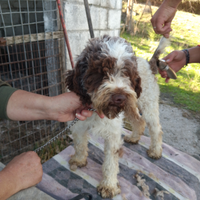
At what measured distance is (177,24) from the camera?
40.1 feet

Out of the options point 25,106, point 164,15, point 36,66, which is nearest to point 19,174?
point 25,106

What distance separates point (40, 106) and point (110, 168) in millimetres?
1161

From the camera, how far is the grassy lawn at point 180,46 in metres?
5.54

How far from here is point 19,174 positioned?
1.38 meters

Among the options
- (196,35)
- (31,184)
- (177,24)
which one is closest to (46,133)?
(31,184)

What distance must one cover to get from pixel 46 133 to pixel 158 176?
2.07 metres

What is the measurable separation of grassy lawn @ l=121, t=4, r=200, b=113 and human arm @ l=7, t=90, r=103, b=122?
219 cm

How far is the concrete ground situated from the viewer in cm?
361

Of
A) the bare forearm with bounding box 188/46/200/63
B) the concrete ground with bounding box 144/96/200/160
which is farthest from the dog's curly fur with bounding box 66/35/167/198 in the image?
the concrete ground with bounding box 144/96/200/160

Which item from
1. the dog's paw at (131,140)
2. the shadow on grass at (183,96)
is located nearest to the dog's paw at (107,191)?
the dog's paw at (131,140)

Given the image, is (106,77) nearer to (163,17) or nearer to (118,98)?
(118,98)

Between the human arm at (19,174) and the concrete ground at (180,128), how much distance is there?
9.46 ft

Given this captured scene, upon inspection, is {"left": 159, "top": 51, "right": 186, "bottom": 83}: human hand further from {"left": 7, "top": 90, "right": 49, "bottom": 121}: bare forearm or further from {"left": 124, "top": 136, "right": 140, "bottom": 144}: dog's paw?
{"left": 7, "top": 90, "right": 49, "bottom": 121}: bare forearm

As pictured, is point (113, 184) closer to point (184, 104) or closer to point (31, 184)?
point (31, 184)
